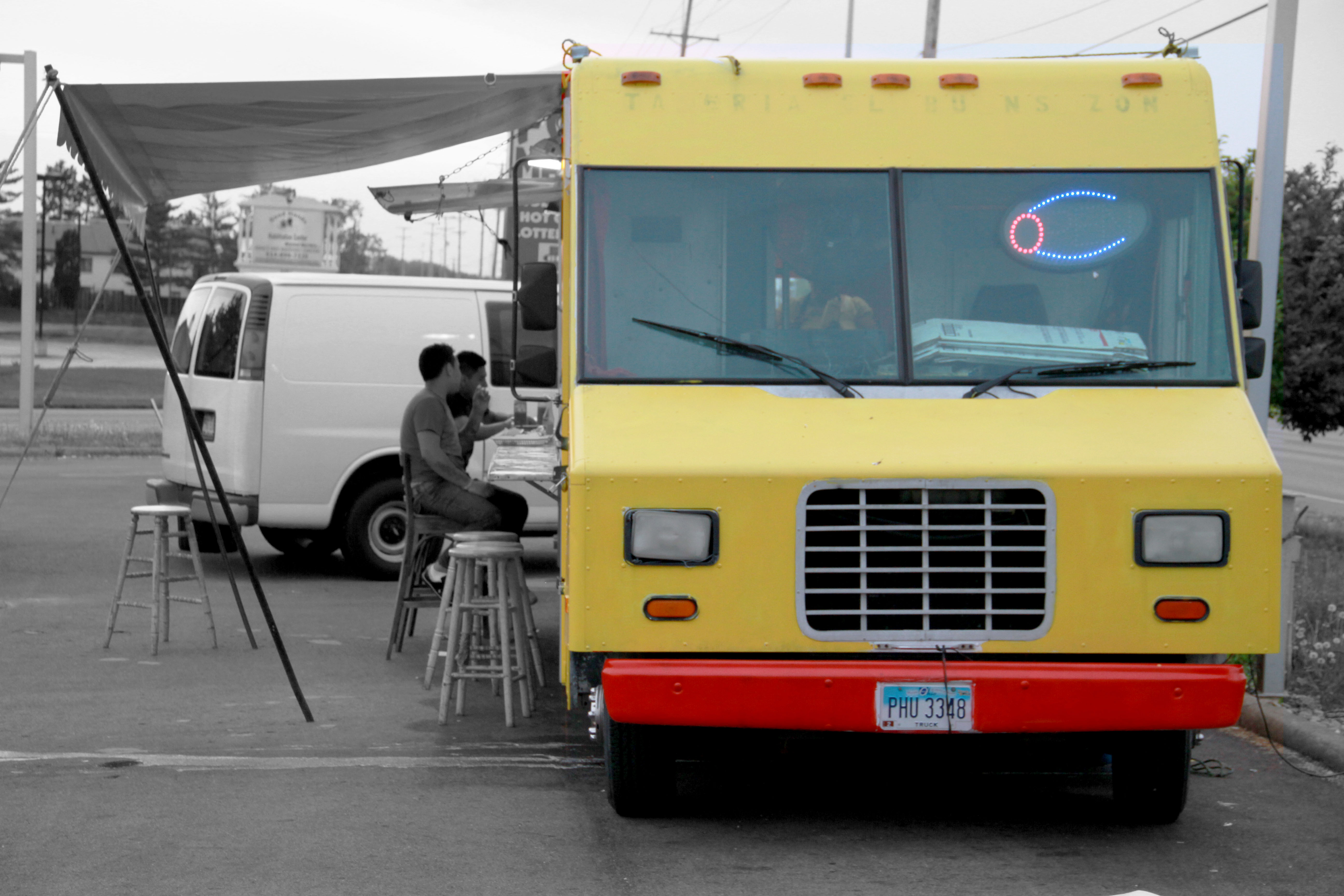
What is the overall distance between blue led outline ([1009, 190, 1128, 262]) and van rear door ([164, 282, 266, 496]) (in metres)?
6.95

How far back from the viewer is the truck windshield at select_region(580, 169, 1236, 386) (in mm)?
5742

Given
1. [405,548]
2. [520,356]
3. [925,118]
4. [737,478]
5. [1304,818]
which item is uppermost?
[925,118]

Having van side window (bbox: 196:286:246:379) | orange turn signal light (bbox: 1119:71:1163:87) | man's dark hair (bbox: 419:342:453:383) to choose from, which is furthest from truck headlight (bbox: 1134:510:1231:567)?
van side window (bbox: 196:286:246:379)

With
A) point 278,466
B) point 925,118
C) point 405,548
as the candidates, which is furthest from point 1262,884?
point 278,466

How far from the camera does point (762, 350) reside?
18.8ft

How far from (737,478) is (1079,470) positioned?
1.12m

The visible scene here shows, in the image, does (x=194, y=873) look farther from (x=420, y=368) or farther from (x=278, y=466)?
(x=278, y=466)

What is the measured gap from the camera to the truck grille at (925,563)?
5.14 m

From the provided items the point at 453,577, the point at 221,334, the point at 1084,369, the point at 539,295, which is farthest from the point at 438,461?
the point at 1084,369

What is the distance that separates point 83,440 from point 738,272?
19871 mm

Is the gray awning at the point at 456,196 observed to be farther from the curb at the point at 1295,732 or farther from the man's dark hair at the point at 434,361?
the curb at the point at 1295,732

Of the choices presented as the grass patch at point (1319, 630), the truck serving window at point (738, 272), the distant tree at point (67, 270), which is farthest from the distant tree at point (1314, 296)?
the distant tree at point (67, 270)

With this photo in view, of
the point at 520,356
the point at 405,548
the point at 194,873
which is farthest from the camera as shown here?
the point at 405,548

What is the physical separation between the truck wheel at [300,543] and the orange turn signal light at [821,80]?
717cm
